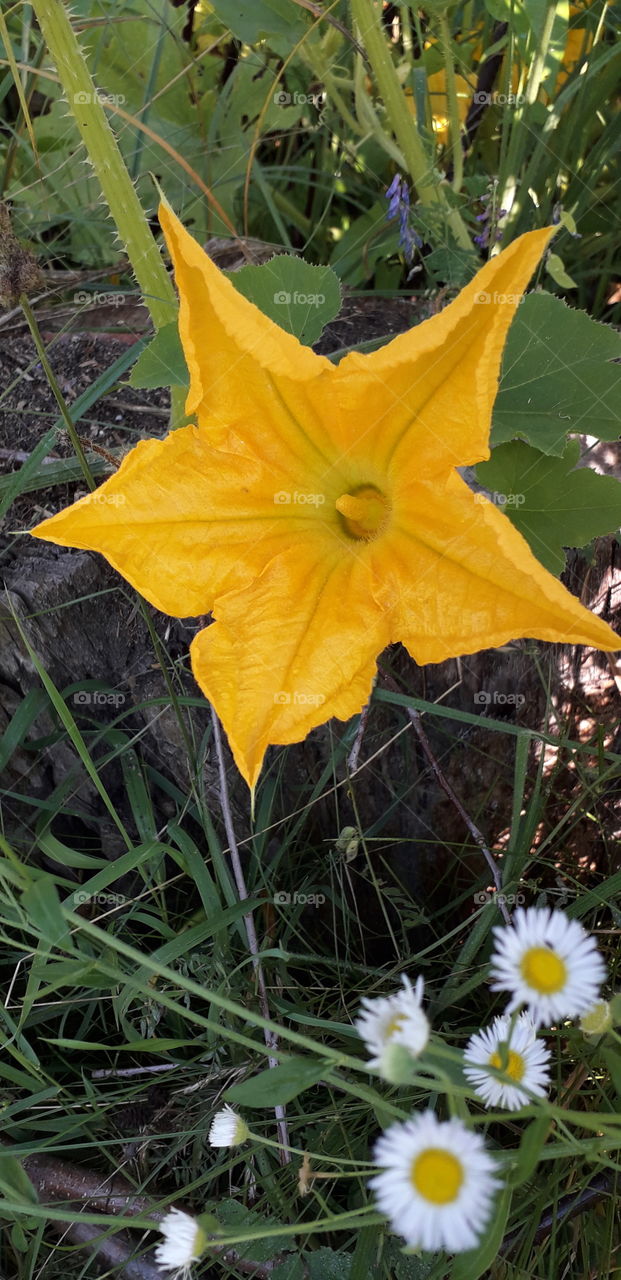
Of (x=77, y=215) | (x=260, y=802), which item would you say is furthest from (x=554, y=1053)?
(x=77, y=215)

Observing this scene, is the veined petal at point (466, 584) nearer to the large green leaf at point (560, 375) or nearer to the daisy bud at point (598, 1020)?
the large green leaf at point (560, 375)

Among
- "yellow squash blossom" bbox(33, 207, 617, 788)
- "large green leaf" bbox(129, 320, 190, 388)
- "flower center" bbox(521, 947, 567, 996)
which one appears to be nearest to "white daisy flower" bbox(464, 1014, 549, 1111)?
"flower center" bbox(521, 947, 567, 996)

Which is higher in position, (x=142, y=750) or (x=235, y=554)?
(x=235, y=554)

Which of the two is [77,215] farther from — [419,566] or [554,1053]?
[554,1053]

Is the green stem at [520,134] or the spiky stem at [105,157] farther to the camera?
the green stem at [520,134]

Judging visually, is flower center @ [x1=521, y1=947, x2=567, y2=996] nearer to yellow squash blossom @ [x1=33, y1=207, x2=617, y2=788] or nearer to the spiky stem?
yellow squash blossom @ [x1=33, y1=207, x2=617, y2=788]

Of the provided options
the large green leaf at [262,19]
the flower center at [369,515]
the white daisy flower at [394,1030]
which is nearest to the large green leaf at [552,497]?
the flower center at [369,515]
